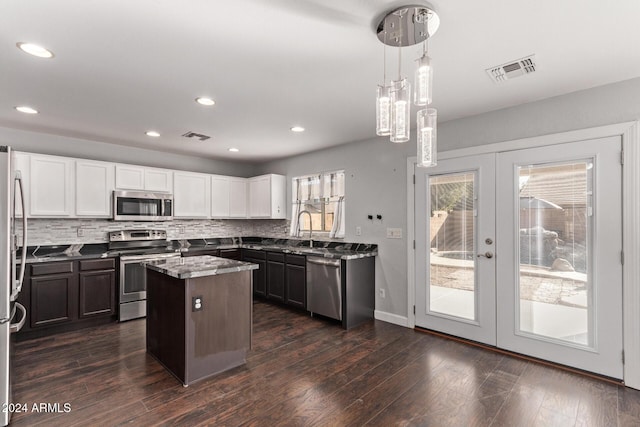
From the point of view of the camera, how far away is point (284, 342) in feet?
11.2

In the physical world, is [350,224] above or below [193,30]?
below

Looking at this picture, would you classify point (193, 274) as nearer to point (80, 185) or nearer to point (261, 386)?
point (261, 386)

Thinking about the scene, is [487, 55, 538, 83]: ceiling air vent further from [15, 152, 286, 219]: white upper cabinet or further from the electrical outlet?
[15, 152, 286, 219]: white upper cabinet

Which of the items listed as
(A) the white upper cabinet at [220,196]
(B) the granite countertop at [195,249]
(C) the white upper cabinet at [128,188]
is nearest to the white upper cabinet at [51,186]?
(C) the white upper cabinet at [128,188]

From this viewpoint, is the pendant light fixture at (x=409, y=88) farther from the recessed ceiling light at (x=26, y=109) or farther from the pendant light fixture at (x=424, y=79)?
the recessed ceiling light at (x=26, y=109)

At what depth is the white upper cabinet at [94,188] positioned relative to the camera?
13.6 feet

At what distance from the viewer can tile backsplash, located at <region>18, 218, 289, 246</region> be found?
413 cm

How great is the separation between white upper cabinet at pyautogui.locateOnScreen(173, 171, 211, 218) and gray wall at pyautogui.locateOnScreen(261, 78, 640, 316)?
1.46m

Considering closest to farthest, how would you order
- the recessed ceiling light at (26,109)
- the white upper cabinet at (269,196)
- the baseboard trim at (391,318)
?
the recessed ceiling light at (26,109) < the baseboard trim at (391,318) < the white upper cabinet at (269,196)

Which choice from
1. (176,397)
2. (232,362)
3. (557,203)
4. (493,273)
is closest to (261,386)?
(232,362)

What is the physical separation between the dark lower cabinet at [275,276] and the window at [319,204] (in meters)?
0.74

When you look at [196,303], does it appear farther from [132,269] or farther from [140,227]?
[140,227]

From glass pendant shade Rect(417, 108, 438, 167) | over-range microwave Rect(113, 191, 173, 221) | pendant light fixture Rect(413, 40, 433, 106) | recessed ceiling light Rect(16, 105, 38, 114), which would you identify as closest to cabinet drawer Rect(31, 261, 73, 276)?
over-range microwave Rect(113, 191, 173, 221)

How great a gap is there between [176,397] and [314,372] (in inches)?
42.8
